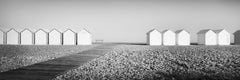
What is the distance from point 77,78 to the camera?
8.88 metres

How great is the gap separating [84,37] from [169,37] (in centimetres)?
1504

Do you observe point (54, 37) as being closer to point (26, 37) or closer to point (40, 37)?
point (40, 37)

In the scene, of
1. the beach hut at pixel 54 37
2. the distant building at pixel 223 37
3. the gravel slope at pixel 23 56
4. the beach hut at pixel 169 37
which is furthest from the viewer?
the distant building at pixel 223 37

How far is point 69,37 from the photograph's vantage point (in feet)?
120

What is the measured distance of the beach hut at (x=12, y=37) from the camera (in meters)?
37.6

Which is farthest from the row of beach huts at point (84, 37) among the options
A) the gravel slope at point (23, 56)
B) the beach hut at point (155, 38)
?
the gravel slope at point (23, 56)

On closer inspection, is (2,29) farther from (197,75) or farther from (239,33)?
(239,33)

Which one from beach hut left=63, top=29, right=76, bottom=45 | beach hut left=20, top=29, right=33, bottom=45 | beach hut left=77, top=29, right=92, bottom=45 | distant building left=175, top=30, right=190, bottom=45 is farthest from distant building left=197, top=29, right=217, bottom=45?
beach hut left=20, top=29, right=33, bottom=45

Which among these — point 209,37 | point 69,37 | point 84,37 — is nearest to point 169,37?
point 209,37

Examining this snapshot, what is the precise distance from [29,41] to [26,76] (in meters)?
31.4

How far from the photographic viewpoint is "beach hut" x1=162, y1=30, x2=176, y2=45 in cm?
3612

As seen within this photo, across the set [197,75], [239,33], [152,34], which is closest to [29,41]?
[152,34]

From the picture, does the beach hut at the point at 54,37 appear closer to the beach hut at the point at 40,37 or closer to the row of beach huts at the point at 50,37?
the row of beach huts at the point at 50,37

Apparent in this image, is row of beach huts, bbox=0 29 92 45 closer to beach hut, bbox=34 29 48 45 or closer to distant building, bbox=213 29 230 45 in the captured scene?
beach hut, bbox=34 29 48 45
